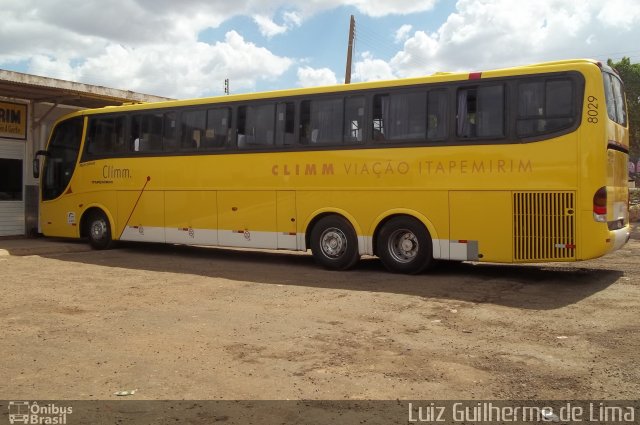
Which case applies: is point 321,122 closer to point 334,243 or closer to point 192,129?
point 334,243

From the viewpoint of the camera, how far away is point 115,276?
32.8 ft

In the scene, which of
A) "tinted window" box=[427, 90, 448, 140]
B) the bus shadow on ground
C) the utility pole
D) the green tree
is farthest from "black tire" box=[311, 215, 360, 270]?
the green tree

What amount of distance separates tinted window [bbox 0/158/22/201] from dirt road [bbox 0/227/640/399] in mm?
5731

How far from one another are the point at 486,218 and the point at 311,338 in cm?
435

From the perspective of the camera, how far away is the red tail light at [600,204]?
8320mm

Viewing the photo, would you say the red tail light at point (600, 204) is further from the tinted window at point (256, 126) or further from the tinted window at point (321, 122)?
the tinted window at point (256, 126)

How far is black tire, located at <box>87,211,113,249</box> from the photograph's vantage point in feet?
45.1

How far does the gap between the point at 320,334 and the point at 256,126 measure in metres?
6.19

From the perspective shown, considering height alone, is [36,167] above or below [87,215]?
above

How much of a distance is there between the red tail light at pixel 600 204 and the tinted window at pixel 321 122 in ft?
14.1

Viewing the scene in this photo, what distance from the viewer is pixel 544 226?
8656mm

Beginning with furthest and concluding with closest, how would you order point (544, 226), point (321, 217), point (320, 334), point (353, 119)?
1. point (321, 217)
2. point (353, 119)
3. point (544, 226)
4. point (320, 334)

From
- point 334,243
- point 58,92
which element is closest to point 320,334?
point 334,243

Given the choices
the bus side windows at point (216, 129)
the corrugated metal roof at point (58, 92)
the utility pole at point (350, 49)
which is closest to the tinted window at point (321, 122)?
the bus side windows at point (216, 129)
